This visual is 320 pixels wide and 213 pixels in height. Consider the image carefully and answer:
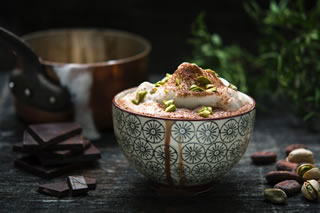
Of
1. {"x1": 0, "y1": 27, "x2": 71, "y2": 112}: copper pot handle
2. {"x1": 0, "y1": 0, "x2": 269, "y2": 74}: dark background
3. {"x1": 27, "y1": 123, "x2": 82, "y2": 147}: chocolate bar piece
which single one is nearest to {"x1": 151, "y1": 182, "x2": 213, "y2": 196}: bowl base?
{"x1": 27, "y1": 123, "x2": 82, "y2": 147}: chocolate bar piece

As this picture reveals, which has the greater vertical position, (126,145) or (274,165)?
(126,145)

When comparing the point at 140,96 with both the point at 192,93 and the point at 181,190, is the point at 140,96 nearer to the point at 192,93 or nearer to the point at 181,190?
the point at 192,93

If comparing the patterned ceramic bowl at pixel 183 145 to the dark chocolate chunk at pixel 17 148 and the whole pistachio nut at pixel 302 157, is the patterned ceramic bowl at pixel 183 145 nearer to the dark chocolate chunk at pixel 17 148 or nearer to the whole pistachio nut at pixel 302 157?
the whole pistachio nut at pixel 302 157

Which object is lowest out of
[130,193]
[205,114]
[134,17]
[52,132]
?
[130,193]

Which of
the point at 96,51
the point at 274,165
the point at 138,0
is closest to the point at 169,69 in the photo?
the point at 138,0

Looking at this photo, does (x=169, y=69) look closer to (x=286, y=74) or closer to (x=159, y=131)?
(x=286, y=74)

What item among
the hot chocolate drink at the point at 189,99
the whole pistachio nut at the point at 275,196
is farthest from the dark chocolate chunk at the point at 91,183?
the whole pistachio nut at the point at 275,196

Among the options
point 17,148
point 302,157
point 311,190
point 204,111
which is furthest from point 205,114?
point 17,148
